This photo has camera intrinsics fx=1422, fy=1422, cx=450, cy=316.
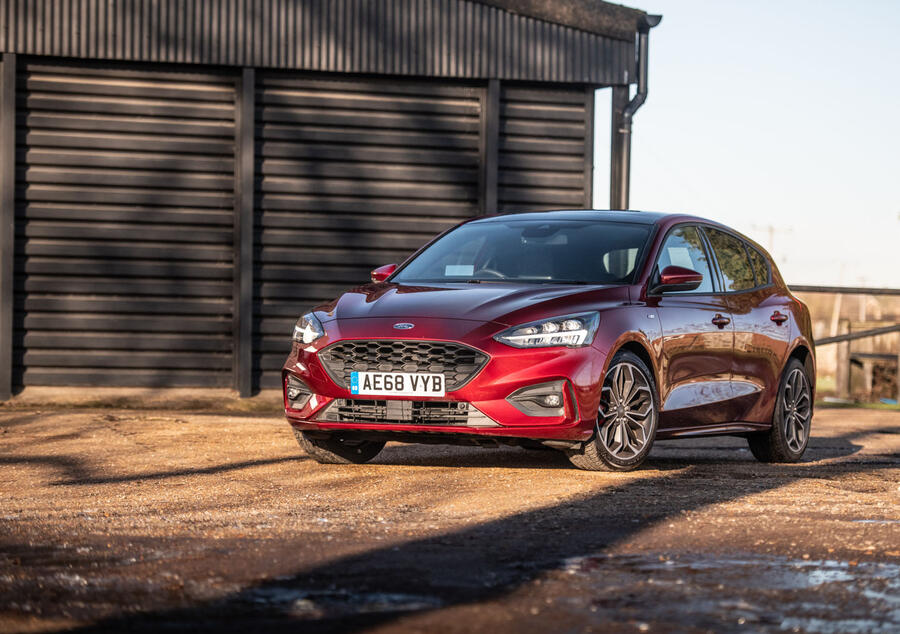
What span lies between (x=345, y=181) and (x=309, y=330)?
21.7ft

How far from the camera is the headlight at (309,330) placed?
25.3 ft

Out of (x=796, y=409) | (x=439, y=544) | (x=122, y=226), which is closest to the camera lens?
(x=439, y=544)

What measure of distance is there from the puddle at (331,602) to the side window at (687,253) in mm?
4685

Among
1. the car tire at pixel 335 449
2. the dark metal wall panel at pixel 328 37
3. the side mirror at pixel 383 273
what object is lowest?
the car tire at pixel 335 449

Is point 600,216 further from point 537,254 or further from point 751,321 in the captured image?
point 751,321

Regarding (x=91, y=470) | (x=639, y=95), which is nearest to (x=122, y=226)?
(x=639, y=95)

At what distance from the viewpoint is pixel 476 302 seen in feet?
24.7

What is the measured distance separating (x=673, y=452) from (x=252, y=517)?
4940mm

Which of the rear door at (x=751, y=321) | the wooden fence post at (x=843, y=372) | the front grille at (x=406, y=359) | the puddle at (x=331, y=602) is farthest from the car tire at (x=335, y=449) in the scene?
the wooden fence post at (x=843, y=372)

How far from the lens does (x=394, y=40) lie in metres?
14.1

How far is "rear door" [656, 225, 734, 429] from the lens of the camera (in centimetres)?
810

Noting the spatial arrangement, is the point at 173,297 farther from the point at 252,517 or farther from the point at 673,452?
the point at 252,517

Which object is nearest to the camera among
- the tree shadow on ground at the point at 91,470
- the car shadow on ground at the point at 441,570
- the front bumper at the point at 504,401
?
the car shadow on ground at the point at 441,570

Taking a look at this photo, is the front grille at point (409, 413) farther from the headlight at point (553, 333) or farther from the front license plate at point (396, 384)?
the headlight at point (553, 333)
